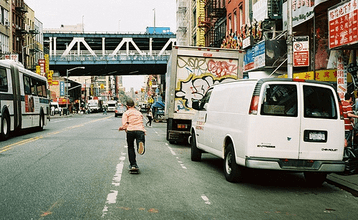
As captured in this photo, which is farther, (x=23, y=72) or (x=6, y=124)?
(x=23, y=72)

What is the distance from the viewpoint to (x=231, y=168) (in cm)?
933

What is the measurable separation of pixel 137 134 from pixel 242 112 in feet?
8.57

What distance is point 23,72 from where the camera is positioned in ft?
73.8

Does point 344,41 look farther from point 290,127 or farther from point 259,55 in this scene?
point 259,55

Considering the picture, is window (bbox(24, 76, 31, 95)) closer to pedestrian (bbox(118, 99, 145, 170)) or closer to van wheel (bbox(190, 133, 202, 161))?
van wheel (bbox(190, 133, 202, 161))

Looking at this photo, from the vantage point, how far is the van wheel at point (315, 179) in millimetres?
9219

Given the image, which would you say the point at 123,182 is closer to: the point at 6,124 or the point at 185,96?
the point at 185,96

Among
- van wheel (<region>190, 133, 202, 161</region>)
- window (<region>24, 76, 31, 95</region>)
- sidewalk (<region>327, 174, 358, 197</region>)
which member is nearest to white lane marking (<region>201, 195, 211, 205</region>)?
sidewalk (<region>327, 174, 358, 197</region>)

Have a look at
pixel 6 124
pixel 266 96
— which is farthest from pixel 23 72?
pixel 266 96

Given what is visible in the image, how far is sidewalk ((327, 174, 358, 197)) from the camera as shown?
885 cm

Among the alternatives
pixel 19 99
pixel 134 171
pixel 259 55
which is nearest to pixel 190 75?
pixel 134 171

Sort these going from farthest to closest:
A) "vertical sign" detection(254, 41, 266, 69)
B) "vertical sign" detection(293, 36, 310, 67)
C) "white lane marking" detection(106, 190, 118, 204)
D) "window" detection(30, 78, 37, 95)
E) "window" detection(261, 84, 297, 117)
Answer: "vertical sign" detection(254, 41, 266, 69) → "window" detection(30, 78, 37, 95) → "vertical sign" detection(293, 36, 310, 67) → "window" detection(261, 84, 297, 117) → "white lane marking" detection(106, 190, 118, 204)

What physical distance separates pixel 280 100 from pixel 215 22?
3505cm

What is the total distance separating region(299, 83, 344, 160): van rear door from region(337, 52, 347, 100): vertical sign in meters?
8.65
